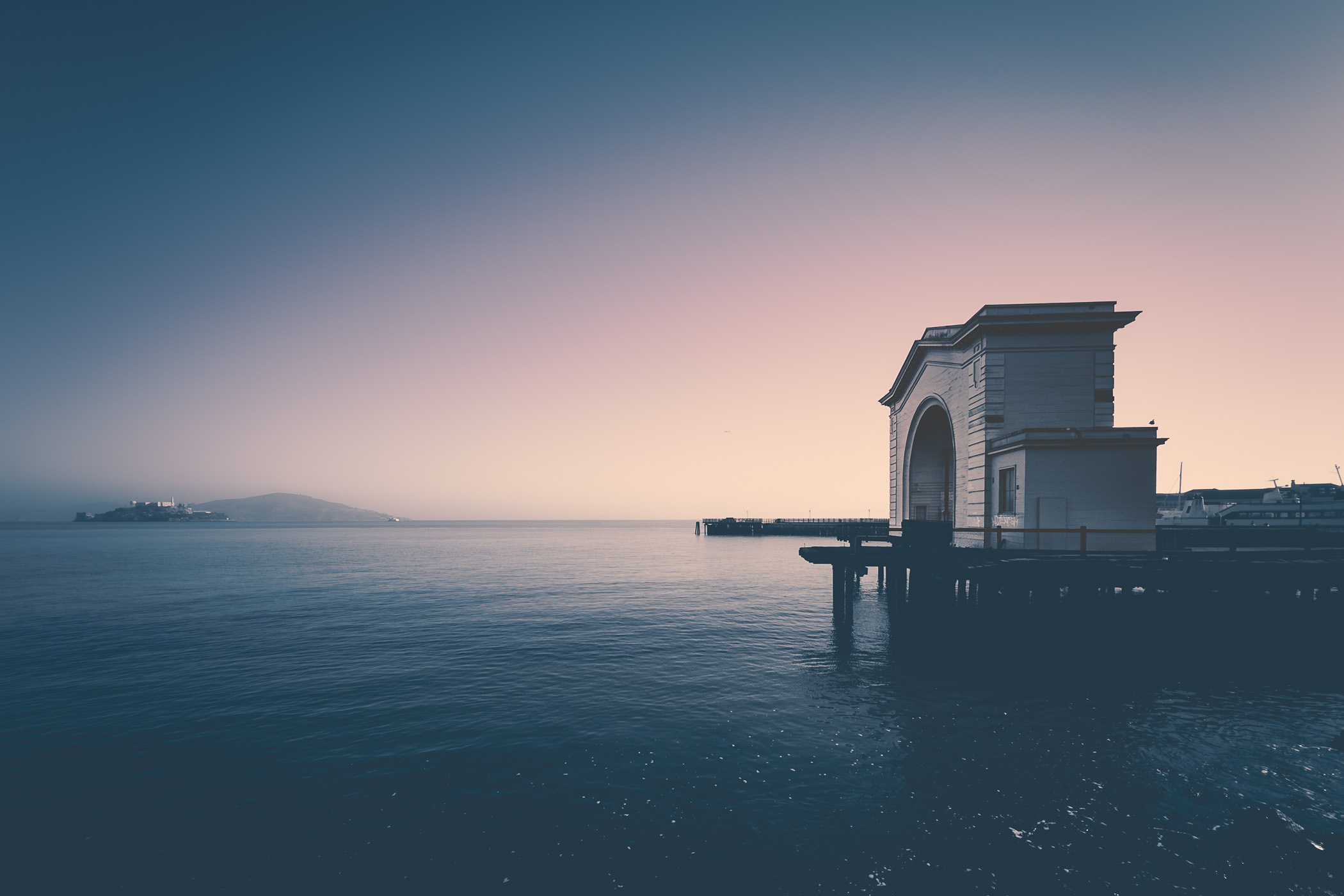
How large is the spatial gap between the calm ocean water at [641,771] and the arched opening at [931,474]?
1262 cm

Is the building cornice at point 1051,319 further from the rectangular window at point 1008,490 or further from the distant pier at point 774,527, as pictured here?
the distant pier at point 774,527

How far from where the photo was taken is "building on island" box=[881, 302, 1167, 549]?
20.9 m

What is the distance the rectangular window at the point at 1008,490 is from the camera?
2212 cm

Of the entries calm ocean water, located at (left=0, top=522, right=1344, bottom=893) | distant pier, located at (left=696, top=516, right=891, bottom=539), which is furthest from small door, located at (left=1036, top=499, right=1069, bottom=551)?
distant pier, located at (left=696, top=516, right=891, bottom=539)

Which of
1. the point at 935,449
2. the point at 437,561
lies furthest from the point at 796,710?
the point at 437,561

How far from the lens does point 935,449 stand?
3356 centimetres

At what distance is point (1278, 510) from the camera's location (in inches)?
2490

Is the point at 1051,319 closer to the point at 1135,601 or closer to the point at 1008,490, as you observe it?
the point at 1008,490

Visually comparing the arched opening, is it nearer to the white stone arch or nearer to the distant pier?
the white stone arch

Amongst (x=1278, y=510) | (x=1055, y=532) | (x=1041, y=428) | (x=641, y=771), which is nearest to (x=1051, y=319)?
(x=1041, y=428)

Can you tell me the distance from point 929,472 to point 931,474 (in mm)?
202

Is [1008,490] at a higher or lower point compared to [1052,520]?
higher

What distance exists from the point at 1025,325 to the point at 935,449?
11646 mm

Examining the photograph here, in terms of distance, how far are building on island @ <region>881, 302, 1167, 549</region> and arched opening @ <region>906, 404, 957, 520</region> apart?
3.76 meters
